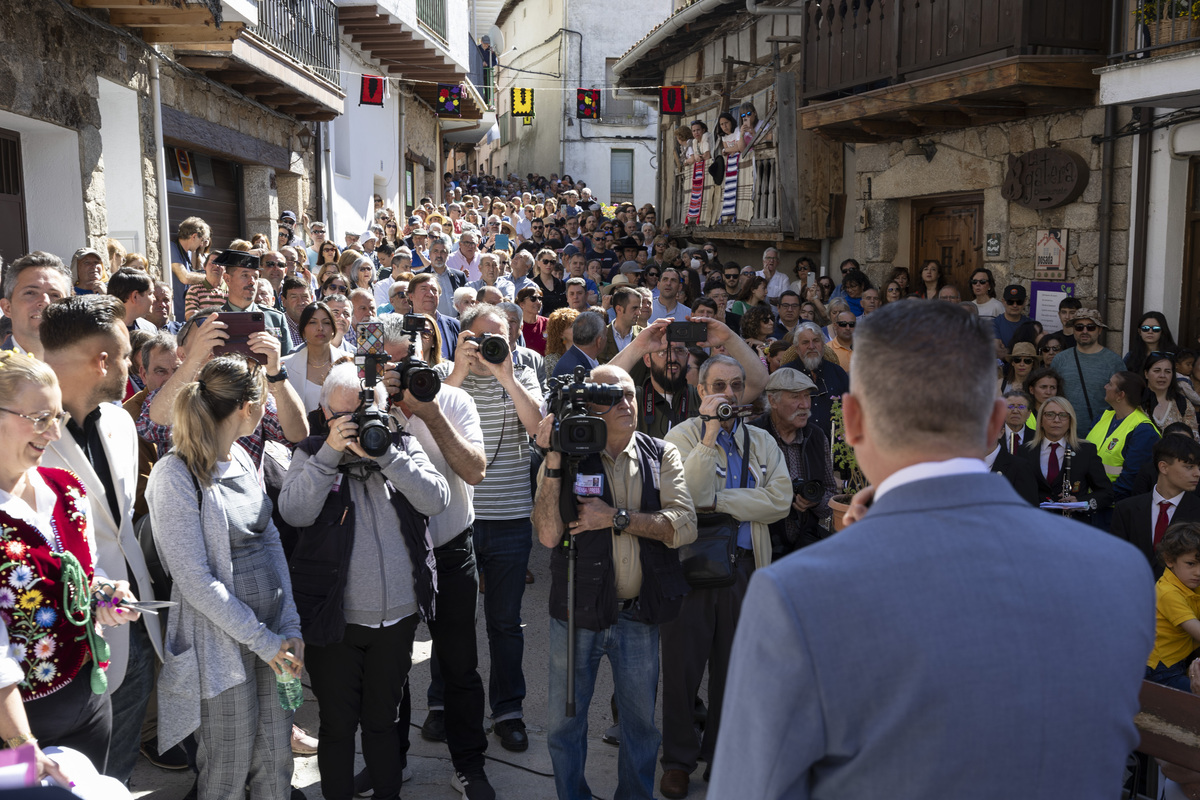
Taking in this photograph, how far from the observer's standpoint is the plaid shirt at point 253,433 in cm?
391

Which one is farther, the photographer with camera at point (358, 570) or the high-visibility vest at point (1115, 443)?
the high-visibility vest at point (1115, 443)

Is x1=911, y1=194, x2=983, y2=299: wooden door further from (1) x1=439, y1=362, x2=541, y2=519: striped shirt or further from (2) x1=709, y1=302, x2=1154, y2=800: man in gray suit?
(2) x1=709, y1=302, x2=1154, y2=800: man in gray suit

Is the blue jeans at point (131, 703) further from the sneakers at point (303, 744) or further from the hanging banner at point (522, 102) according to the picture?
the hanging banner at point (522, 102)

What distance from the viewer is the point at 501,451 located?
4469 millimetres

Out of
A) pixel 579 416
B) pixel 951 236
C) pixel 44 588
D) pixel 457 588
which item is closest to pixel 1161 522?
pixel 579 416

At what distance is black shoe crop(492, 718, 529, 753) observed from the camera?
13.9ft

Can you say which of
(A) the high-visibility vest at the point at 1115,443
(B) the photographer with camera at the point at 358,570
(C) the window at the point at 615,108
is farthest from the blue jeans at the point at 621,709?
(C) the window at the point at 615,108

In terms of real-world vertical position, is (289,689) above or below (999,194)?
below

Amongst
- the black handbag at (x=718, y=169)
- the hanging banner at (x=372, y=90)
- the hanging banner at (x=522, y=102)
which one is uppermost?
the hanging banner at (x=522, y=102)

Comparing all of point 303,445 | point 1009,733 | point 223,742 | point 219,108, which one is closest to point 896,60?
point 219,108

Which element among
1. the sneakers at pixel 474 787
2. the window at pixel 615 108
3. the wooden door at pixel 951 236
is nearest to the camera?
the sneakers at pixel 474 787

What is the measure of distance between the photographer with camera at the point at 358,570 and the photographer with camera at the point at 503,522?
2.47ft

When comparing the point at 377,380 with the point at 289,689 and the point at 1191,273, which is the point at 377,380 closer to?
the point at 289,689

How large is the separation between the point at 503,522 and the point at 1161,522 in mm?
3334
